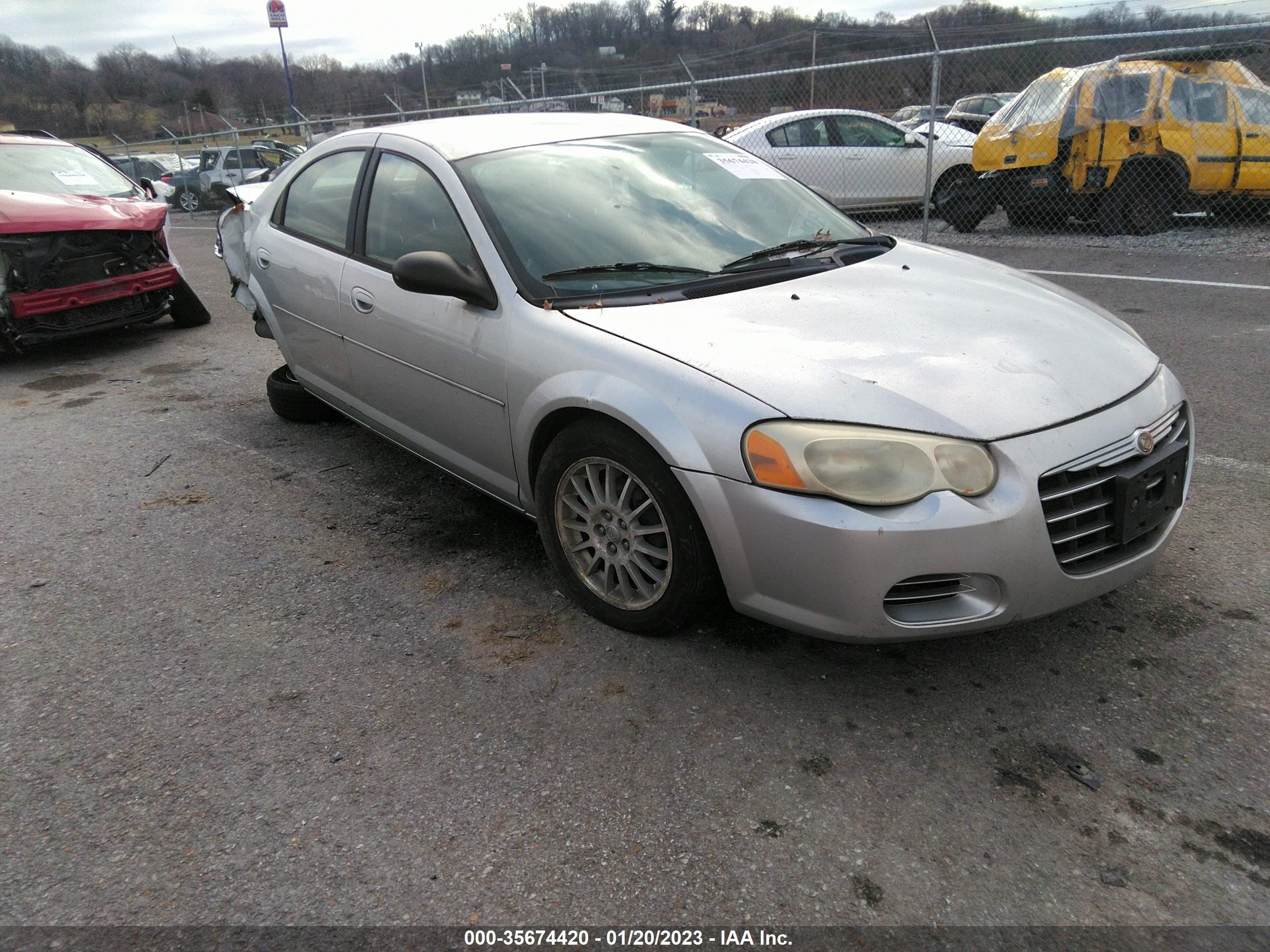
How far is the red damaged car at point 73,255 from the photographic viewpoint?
646cm

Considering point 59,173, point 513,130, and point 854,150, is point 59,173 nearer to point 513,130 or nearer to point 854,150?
point 513,130

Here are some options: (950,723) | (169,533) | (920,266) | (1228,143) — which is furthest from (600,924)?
(1228,143)

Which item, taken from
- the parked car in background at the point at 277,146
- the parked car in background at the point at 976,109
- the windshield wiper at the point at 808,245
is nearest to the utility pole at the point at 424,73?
the parked car in background at the point at 277,146

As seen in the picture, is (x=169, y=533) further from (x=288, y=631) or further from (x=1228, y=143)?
(x=1228, y=143)

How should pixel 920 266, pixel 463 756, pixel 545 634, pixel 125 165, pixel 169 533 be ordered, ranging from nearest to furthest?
pixel 463 756
pixel 545 634
pixel 920 266
pixel 169 533
pixel 125 165

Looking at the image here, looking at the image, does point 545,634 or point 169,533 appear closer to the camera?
point 545,634

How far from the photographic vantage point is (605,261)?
308cm

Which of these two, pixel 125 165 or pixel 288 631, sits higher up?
pixel 125 165

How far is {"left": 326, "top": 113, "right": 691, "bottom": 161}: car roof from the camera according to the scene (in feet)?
11.6

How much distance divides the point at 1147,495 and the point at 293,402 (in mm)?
4181

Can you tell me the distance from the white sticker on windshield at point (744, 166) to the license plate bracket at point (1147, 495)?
1955 millimetres

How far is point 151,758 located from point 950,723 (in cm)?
212

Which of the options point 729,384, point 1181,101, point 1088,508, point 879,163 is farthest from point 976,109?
point 729,384

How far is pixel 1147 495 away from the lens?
8.05ft
